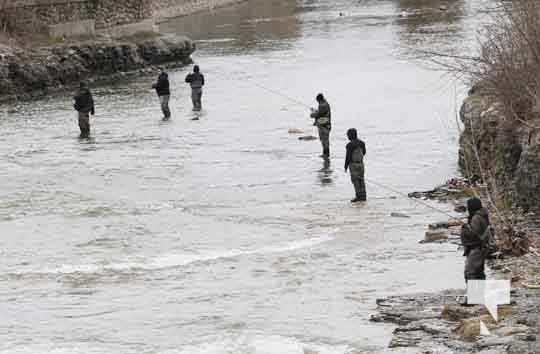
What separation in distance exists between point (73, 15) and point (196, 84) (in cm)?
1406

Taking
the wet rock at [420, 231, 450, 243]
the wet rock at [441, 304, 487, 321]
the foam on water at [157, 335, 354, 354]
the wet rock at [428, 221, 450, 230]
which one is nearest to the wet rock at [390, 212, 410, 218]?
the wet rock at [428, 221, 450, 230]

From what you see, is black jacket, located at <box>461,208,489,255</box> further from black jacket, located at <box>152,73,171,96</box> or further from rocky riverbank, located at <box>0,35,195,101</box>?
rocky riverbank, located at <box>0,35,195,101</box>

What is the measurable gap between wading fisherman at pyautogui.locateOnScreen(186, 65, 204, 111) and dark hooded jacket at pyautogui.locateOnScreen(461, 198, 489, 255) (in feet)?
61.9

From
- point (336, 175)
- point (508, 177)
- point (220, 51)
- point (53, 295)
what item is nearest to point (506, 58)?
point (508, 177)

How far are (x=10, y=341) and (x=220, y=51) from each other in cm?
3766

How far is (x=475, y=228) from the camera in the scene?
41.0 ft

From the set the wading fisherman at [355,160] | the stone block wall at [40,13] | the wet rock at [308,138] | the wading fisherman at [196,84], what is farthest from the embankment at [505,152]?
the stone block wall at [40,13]

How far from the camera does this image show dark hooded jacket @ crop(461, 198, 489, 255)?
40.9ft

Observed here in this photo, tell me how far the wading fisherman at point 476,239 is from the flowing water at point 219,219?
3.61ft

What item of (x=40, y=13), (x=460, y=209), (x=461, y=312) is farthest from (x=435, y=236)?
(x=40, y=13)

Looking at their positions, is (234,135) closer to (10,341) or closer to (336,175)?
(336,175)

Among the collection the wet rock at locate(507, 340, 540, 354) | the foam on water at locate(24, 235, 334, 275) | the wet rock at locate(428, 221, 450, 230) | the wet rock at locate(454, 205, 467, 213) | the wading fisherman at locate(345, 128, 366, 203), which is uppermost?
the wading fisherman at locate(345, 128, 366, 203)

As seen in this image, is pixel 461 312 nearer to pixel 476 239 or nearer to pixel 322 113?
pixel 476 239

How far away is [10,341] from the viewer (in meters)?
12.5
